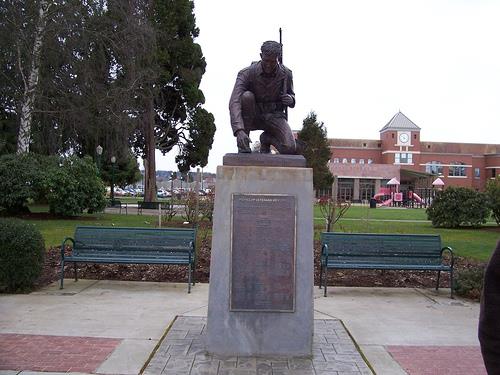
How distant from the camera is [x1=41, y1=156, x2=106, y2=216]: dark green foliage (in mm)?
21953

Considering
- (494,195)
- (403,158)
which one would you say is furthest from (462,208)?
(403,158)

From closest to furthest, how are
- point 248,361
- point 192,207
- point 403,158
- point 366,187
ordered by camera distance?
1. point 248,361
2. point 192,207
3. point 366,187
4. point 403,158

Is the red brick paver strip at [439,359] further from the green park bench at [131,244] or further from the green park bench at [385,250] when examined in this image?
the green park bench at [131,244]

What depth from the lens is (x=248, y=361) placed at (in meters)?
5.07

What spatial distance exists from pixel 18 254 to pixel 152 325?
105 inches

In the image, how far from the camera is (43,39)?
22250 millimetres

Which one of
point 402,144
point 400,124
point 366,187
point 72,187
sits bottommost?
point 72,187

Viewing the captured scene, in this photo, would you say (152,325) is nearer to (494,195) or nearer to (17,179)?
(17,179)

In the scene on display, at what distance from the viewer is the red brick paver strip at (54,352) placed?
472cm

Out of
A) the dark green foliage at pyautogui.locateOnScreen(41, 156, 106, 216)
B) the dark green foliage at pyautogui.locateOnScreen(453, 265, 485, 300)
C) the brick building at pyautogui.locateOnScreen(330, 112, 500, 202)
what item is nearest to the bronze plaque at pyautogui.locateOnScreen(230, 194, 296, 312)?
the dark green foliage at pyautogui.locateOnScreen(453, 265, 485, 300)

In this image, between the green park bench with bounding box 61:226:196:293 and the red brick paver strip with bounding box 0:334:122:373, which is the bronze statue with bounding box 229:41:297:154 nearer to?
the red brick paver strip with bounding box 0:334:122:373

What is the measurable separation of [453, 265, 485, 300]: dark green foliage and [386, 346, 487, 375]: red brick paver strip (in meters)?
2.72

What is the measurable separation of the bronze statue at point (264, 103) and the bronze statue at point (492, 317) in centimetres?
434

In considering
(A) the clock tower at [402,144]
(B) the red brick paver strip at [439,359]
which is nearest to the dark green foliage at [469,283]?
(B) the red brick paver strip at [439,359]
